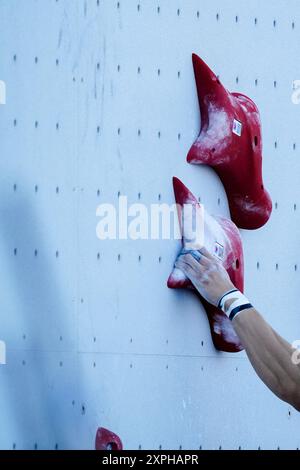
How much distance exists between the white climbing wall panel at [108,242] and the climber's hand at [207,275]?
0.04m

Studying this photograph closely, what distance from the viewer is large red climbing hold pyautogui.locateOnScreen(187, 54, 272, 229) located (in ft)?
9.04

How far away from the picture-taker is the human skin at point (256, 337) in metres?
2.33

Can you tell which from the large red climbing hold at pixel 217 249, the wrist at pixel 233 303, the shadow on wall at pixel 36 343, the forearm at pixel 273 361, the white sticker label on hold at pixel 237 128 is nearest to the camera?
the forearm at pixel 273 361

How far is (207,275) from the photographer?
2705mm

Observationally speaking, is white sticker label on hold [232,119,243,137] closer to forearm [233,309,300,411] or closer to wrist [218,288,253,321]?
wrist [218,288,253,321]

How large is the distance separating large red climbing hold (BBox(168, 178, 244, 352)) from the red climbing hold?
0.38m

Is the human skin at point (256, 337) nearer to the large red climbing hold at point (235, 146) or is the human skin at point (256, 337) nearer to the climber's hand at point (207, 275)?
the climber's hand at point (207, 275)

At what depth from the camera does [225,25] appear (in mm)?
2768

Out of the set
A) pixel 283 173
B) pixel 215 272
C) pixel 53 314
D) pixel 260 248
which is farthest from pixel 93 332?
pixel 283 173

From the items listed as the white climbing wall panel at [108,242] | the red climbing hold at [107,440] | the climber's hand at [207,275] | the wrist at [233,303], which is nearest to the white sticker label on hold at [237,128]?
the white climbing wall panel at [108,242]

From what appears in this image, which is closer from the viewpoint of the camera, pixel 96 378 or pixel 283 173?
pixel 96 378

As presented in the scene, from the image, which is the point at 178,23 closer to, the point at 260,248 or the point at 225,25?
the point at 225,25
